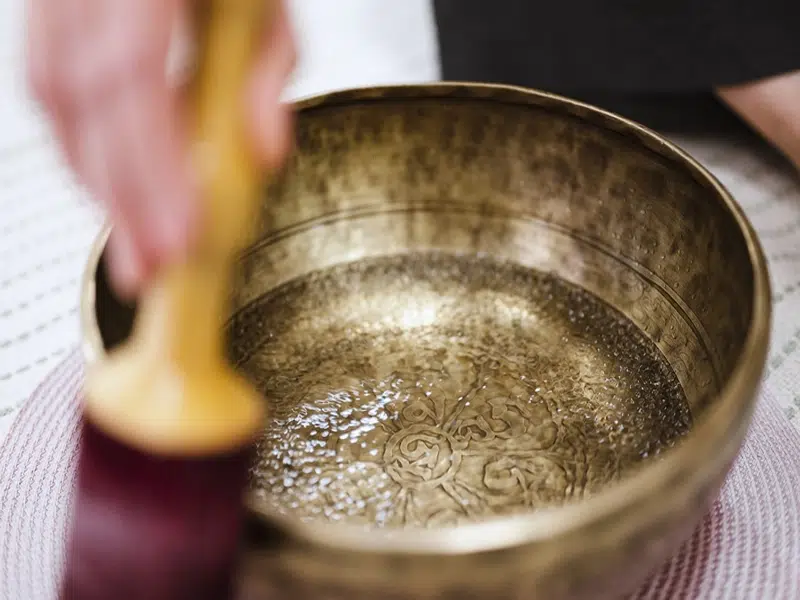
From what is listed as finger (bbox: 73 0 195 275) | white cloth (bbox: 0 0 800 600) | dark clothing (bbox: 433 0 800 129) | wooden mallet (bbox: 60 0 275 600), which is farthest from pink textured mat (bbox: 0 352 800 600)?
dark clothing (bbox: 433 0 800 129)

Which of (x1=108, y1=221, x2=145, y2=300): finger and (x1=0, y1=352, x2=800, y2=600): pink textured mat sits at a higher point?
(x1=108, y1=221, x2=145, y2=300): finger

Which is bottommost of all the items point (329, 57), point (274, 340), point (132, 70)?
point (274, 340)

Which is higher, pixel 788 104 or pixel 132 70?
pixel 132 70

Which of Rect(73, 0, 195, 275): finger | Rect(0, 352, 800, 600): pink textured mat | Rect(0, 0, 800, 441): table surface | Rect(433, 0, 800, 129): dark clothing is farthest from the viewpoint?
Rect(433, 0, 800, 129): dark clothing

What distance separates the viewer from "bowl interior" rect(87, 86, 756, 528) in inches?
18.2

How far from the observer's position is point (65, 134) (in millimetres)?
272

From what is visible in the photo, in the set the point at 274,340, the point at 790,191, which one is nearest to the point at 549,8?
the point at 790,191

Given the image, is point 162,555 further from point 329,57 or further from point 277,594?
point 329,57

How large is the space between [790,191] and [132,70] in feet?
2.29

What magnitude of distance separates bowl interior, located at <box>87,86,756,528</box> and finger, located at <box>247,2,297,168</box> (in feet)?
0.52

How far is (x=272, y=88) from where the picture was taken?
1.00ft

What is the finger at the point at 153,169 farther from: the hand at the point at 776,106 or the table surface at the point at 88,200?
the hand at the point at 776,106

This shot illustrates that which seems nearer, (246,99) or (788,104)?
(246,99)

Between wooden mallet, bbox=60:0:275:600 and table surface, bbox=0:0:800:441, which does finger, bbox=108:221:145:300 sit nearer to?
wooden mallet, bbox=60:0:275:600
